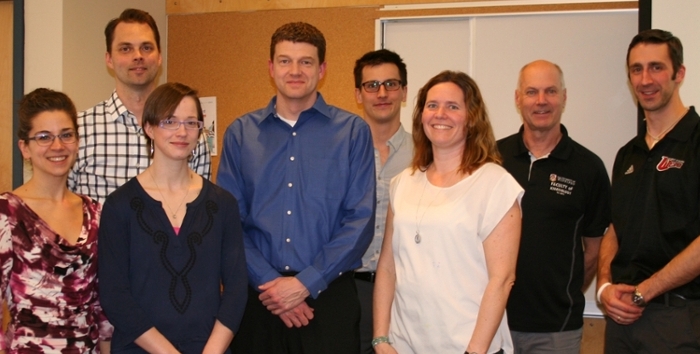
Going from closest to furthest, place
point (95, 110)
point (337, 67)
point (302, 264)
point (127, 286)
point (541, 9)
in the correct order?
point (127, 286) → point (302, 264) → point (95, 110) → point (541, 9) → point (337, 67)

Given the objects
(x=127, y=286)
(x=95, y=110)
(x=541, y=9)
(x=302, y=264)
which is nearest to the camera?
(x=127, y=286)

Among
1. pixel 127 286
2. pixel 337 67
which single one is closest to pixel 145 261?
pixel 127 286

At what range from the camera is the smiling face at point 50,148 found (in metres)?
2.39

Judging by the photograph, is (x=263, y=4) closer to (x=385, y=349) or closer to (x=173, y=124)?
(x=173, y=124)

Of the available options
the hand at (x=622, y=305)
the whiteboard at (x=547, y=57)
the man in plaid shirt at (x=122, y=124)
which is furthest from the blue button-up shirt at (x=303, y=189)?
the whiteboard at (x=547, y=57)

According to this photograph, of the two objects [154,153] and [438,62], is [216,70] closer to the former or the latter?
[438,62]

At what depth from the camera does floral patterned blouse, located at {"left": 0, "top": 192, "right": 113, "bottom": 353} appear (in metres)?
2.29

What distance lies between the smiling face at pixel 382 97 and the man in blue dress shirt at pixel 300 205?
0.49m

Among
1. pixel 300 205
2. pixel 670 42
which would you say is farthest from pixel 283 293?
pixel 670 42

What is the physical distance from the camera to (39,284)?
2311 mm

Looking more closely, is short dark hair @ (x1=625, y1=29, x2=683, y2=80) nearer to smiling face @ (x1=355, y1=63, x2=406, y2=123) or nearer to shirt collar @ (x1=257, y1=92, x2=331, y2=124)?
smiling face @ (x1=355, y1=63, x2=406, y2=123)

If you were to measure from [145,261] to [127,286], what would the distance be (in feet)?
0.35

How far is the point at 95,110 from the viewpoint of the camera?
10.1ft

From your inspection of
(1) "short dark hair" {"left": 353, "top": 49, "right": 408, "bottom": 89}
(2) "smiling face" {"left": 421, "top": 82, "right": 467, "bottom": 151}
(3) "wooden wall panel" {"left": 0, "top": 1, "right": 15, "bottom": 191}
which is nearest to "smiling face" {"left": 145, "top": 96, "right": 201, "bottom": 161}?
(2) "smiling face" {"left": 421, "top": 82, "right": 467, "bottom": 151}
